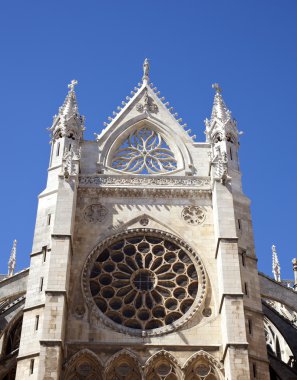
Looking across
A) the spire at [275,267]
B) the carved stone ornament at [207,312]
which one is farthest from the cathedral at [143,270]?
the spire at [275,267]

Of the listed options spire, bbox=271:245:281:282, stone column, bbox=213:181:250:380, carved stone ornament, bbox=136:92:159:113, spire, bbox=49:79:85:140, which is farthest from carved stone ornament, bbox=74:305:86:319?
spire, bbox=271:245:281:282

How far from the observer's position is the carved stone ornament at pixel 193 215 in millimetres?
21039

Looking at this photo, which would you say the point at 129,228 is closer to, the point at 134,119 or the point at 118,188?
the point at 118,188

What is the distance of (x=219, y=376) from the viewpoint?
17.9 metres

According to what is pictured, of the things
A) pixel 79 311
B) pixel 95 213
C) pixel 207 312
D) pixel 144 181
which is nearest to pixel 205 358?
pixel 207 312

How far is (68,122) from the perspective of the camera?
23.1 metres

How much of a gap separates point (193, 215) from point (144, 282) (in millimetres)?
2847

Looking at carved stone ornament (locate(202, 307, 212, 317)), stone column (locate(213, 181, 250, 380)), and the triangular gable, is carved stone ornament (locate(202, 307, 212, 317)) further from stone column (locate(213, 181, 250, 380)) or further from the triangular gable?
the triangular gable

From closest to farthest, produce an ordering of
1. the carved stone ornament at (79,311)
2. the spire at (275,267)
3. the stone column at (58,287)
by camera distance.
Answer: the stone column at (58,287) < the carved stone ornament at (79,311) < the spire at (275,267)

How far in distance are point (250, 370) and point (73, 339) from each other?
507cm

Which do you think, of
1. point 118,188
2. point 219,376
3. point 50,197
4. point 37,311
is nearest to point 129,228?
point 118,188

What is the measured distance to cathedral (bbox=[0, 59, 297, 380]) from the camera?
1808cm

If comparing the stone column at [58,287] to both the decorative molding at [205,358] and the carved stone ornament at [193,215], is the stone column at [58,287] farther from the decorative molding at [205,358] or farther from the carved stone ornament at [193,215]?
the carved stone ornament at [193,215]

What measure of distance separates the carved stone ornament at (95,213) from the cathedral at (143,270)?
35 mm
